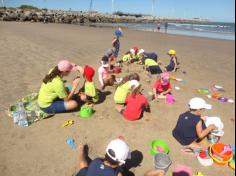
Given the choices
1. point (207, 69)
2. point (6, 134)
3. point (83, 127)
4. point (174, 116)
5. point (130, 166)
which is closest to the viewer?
point (130, 166)

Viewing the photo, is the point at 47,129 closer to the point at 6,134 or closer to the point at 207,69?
the point at 6,134

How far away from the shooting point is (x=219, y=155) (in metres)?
4.42

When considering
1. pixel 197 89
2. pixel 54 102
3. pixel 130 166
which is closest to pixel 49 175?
pixel 130 166

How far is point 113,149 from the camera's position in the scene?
125 inches

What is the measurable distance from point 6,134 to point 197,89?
20.3 feet

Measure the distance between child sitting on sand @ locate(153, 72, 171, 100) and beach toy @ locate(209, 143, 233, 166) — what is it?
9.20 ft

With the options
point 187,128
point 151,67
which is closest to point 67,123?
point 187,128

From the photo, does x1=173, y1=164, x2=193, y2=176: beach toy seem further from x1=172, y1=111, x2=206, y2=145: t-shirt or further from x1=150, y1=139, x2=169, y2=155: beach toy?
x1=172, y1=111, x2=206, y2=145: t-shirt

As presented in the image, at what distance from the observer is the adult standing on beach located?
541 centimetres

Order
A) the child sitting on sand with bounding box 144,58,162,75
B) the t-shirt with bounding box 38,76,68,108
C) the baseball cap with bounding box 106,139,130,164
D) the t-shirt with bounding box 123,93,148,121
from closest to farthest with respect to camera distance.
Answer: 1. the baseball cap with bounding box 106,139,130,164
2. the t-shirt with bounding box 38,76,68,108
3. the t-shirt with bounding box 123,93,148,121
4. the child sitting on sand with bounding box 144,58,162,75

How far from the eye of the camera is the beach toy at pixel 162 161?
4039 millimetres

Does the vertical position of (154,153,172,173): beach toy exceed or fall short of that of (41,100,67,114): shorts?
it falls short

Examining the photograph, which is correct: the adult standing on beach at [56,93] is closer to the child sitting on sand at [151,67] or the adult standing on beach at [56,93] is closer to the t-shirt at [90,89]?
the t-shirt at [90,89]

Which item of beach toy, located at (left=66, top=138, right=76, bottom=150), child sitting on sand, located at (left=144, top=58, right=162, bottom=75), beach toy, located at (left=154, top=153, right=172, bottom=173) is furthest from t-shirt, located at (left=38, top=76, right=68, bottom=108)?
child sitting on sand, located at (left=144, top=58, right=162, bottom=75)
